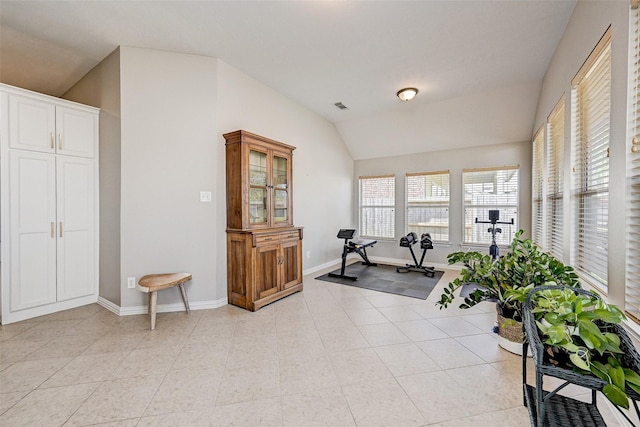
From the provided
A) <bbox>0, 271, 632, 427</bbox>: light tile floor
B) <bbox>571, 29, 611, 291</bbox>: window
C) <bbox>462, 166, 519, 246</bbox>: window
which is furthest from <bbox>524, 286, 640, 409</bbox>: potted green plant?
<bbox>462, 166, 519, 246</bbox>: window

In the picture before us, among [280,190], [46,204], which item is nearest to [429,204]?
[280,190]

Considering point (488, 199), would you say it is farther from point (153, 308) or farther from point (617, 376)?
point (153, 308)

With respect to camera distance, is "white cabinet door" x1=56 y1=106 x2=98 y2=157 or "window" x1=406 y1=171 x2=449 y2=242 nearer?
"white cabinet door" x1=56 y1=106 x2=98 y2=157

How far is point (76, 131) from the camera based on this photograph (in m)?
3.18

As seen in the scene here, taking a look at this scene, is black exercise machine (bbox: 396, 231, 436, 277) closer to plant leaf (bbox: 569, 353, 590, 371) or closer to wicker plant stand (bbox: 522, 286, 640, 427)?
wicker plant stand (bbox: 522, 286, 640, 427)

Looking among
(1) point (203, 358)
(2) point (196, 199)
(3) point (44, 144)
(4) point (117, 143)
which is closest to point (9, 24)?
(3) point (44, 144)

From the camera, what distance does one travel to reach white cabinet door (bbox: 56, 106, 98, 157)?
10.1ft

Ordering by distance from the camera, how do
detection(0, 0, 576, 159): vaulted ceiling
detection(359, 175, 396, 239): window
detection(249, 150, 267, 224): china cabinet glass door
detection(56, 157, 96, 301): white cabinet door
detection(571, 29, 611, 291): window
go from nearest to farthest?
detection(571, 29, 611, 291): window
detection(0, 0, 576, 159): vaulted ceiling
detection(56, 157, 96, 301): white cabinet door
detection(249, 150, 267, 224): china cabinet glass door
detection(359, 175, 396, 239): window

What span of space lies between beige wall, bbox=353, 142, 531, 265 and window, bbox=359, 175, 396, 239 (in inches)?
4.8

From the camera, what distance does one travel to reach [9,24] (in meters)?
2.64

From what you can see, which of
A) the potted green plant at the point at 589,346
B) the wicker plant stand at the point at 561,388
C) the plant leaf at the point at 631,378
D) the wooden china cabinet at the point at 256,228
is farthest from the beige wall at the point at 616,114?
the wooden china cabinet at the point at 256,228

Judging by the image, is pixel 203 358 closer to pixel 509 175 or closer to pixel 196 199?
pixel 196 199

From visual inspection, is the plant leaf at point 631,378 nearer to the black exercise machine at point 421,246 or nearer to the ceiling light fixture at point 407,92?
the ceiling light fixture at point 407,92

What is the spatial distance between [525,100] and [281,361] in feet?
16.0
